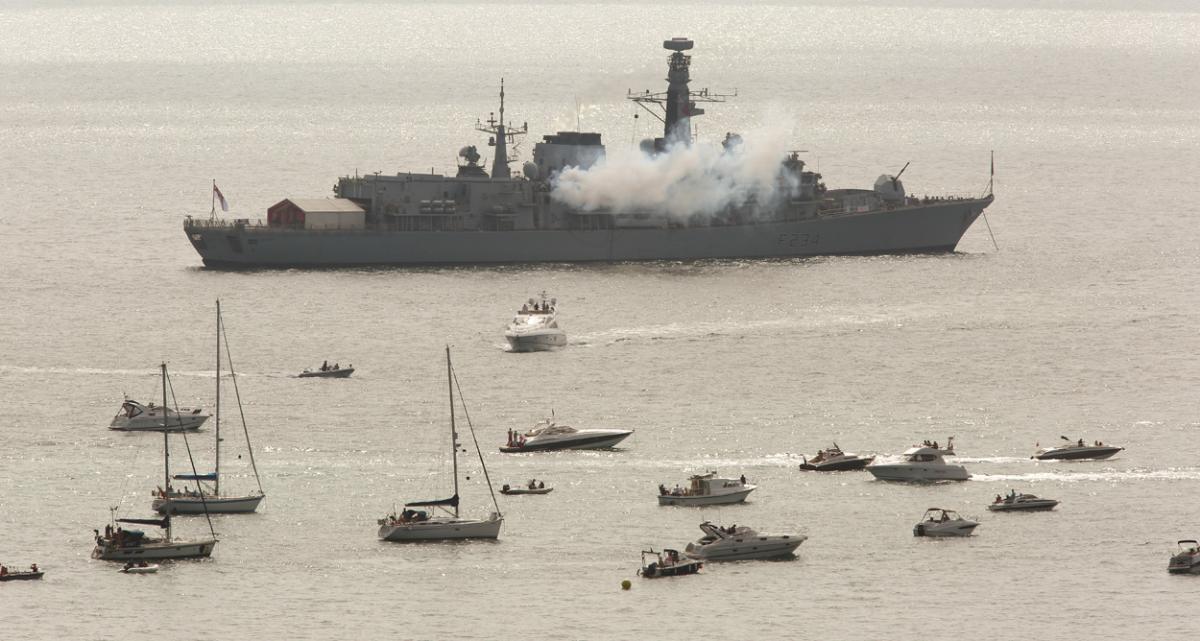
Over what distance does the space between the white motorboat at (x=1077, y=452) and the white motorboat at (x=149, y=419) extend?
106 feet

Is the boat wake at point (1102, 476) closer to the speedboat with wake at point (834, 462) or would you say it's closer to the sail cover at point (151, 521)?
the speedboat with wake at point (834, 462)

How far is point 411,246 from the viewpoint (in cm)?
13388

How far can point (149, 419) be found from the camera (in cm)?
8925

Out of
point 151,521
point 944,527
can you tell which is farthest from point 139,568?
point 944,527

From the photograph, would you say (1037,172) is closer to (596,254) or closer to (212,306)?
(596,254)

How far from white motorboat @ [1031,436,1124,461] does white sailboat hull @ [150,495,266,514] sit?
28970 mm

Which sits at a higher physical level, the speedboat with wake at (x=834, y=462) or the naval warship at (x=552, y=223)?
the naval warship at (x=552, y=223)

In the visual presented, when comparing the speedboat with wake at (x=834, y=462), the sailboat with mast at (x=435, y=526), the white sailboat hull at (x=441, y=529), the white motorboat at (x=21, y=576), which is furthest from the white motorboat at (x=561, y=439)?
the white motorboat at (x=21, y=576)

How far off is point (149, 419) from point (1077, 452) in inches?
1396

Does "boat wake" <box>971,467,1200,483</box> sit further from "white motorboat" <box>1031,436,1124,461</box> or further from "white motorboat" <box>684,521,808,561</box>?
"white motorboat" <box>684,521,808,561</box>

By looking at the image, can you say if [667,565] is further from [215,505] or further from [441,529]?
[215,505]

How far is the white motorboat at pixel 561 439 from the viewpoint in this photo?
284 feet

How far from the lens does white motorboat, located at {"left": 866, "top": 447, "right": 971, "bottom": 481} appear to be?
82.7 meters

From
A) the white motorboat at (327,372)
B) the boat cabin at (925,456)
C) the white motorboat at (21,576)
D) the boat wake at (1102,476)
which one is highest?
the white motorboat at (327,372)
